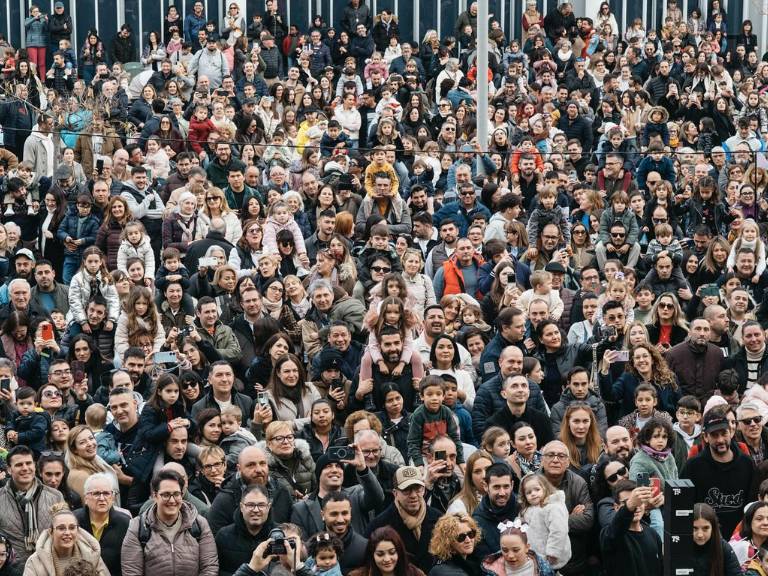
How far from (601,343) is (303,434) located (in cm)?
294

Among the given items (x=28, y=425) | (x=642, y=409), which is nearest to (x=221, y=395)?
(x=28, y=425)

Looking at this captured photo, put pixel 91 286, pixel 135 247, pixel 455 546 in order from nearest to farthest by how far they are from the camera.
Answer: pixel 455 546
pixel 91 286
pixel 135 247

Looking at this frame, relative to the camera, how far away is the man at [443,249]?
55.7 ft

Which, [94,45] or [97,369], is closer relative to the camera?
[97,369]

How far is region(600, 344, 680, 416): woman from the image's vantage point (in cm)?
1403

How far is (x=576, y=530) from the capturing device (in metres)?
11.6

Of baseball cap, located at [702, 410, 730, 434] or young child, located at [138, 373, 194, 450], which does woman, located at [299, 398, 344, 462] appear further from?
baseball cap, located at [702, 410, 730, 434]

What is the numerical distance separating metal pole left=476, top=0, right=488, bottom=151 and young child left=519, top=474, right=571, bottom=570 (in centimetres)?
945

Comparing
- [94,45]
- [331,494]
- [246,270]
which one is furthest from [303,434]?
[94,45]

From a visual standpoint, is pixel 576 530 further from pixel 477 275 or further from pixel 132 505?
pixel 477 275

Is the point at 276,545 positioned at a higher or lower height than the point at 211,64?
lower

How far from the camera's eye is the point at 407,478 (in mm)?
11391

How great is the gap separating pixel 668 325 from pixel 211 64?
1227cm

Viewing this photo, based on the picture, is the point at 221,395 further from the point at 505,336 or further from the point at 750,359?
the point at 750,359
